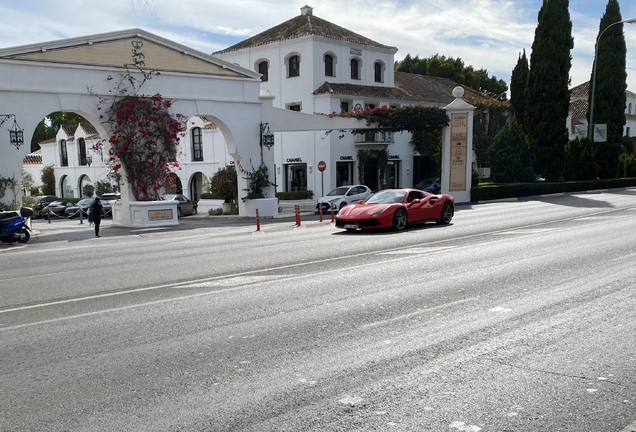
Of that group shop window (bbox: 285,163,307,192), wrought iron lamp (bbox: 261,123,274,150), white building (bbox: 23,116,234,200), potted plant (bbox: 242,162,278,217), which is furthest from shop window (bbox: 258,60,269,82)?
potted plant (bbox: 242,162,278,217)

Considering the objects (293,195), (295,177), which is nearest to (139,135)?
(293,195)

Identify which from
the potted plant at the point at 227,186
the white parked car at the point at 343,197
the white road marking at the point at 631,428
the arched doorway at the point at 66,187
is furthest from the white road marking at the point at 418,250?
the arched doorway at the point at 66,187

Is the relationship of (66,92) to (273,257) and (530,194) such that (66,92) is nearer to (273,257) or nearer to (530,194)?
(273,257)

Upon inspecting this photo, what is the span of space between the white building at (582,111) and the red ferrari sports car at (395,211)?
173ft

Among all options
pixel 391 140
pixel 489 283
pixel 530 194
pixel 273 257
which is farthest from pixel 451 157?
pixel 489 283

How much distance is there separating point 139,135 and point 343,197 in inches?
409

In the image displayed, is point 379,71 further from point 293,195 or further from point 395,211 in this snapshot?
point 395,211

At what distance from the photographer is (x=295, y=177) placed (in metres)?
42.7

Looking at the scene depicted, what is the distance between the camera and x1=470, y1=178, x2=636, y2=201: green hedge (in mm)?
32312

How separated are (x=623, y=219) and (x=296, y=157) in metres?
26.6

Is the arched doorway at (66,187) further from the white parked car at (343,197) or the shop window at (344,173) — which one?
the white parked car at (343,197)

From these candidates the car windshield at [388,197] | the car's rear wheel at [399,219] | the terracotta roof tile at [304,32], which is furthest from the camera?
the terracotta roof tile at [304,32]

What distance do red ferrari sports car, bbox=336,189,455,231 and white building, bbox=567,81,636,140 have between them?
5278 centimetres

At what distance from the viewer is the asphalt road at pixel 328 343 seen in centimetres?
434
